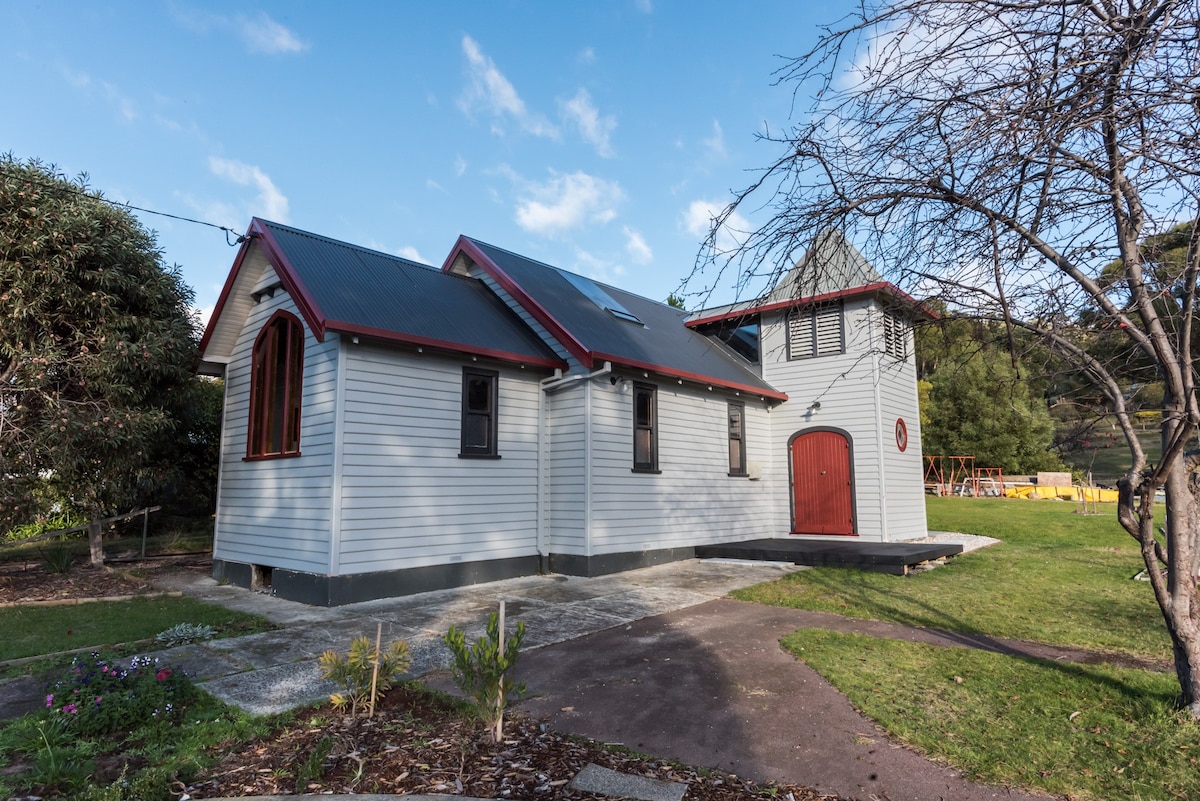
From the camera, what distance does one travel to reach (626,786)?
10.5 ft

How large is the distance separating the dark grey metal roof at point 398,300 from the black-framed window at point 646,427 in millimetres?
1728

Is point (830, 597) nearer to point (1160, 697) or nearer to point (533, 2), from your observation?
point (1160, 697)

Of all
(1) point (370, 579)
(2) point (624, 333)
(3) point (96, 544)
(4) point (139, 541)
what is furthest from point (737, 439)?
(4) point (139, 541)

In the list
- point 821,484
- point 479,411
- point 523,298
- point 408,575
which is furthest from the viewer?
point 821,484

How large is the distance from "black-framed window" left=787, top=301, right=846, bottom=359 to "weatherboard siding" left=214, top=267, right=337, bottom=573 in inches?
370

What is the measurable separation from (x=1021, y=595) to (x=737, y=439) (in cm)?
628

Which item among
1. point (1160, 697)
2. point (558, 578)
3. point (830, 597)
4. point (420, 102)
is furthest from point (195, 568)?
point (1160, 697)

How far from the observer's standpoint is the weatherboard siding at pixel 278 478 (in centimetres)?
848

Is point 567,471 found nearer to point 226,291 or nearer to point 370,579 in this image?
point 370,579

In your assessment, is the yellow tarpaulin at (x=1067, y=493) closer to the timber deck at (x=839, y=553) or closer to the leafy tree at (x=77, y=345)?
the timber deck at (x=839, y=553)

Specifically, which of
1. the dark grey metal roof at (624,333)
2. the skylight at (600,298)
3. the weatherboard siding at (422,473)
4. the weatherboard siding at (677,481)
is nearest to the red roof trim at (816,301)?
the dark grey metal roof at (624,333)

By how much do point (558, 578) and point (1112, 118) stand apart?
343 inches

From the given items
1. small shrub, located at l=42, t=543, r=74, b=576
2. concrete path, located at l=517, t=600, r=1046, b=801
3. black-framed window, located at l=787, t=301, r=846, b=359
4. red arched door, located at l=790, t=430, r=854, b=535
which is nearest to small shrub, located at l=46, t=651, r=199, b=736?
concrete path, located at l=517, t=600, r=1046, b=801

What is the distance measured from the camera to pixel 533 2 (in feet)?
31.2
